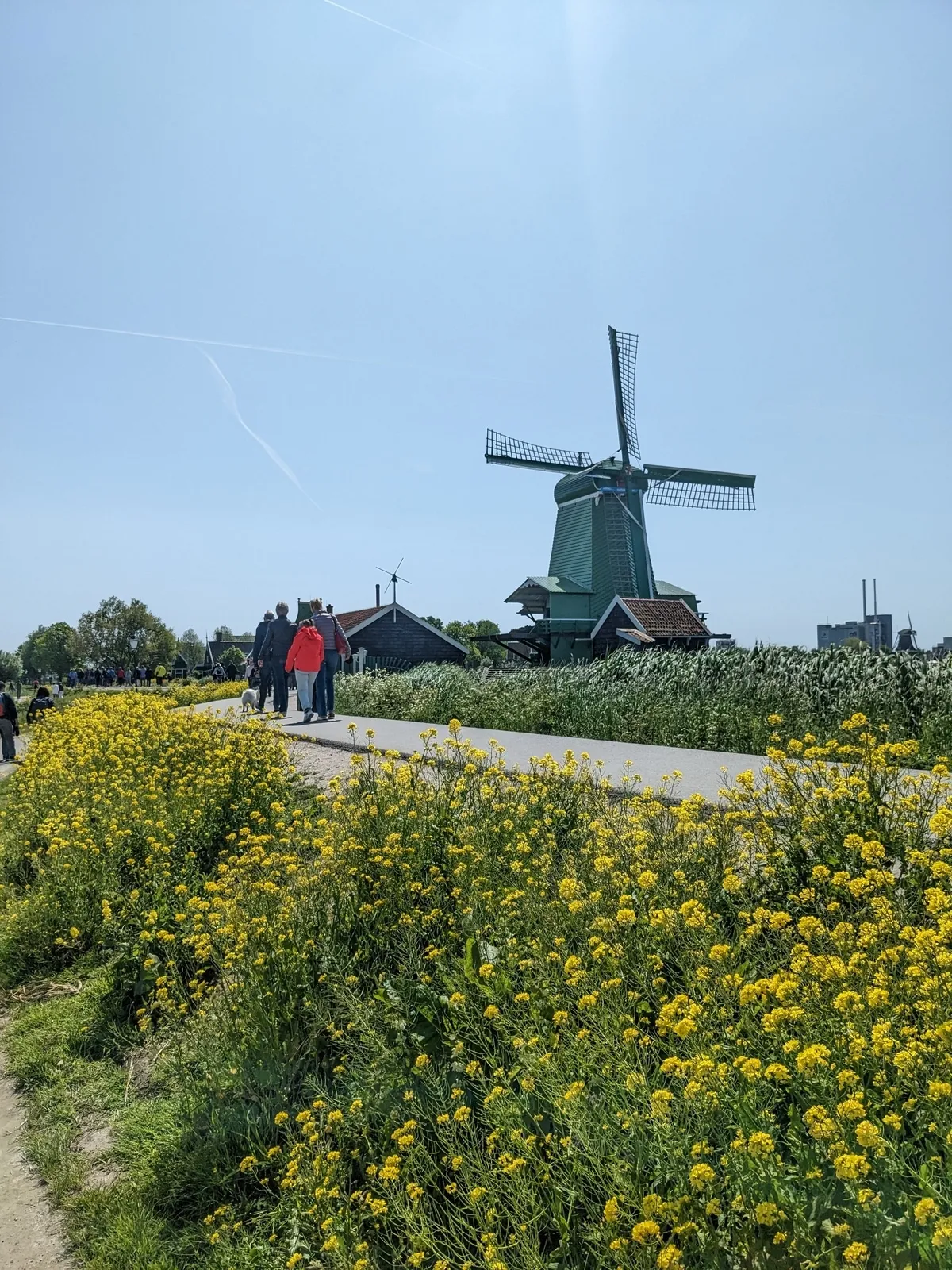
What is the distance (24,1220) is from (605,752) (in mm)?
6817

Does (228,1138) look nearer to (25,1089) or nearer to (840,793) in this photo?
(25,1089)

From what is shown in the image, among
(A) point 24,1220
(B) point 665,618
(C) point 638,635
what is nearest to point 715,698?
(A) point 24,1220

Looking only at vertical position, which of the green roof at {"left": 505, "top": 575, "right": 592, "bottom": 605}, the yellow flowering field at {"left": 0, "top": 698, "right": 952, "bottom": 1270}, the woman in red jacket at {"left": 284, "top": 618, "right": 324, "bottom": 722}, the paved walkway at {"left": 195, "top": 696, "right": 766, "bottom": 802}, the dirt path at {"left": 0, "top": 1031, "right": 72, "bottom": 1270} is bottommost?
the dirt path at {"left": 0, "top": 1031, "right": 72, "bottom": 1270}

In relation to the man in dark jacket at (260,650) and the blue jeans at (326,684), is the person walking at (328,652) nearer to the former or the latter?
the blue jeans at (326,684)

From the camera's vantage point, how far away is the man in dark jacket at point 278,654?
14.1 meters

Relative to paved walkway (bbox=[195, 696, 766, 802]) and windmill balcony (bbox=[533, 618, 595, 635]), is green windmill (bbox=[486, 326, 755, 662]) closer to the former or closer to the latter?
windmill balcony (bbox=[533, 618, 595, 635])

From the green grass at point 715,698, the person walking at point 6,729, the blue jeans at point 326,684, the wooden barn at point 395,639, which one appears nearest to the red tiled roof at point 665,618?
the wooden barn at point 395,639

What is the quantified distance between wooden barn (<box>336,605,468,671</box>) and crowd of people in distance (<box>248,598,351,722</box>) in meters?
19.8

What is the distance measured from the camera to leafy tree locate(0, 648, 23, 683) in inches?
3669

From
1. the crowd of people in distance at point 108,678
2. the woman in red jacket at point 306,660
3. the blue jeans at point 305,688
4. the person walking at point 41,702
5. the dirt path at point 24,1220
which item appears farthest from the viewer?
the crowd of people in distance at point 108,678

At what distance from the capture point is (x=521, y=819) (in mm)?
4680

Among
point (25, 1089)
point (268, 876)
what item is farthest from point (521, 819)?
point (25, 1089)

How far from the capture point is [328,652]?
14008 mm

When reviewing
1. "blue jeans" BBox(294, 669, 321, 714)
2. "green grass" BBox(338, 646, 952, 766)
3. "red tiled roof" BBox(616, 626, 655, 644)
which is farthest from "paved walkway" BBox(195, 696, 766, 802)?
"red tiled roof" BBox(616, 626, 655, 644)
